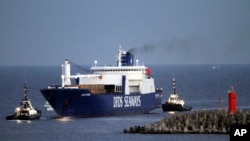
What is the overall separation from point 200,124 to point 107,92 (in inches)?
969

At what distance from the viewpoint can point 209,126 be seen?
2616 inches

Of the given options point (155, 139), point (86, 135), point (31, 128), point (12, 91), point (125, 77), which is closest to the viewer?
point (155, 139)

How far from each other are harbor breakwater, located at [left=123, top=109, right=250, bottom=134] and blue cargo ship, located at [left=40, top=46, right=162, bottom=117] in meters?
16.6

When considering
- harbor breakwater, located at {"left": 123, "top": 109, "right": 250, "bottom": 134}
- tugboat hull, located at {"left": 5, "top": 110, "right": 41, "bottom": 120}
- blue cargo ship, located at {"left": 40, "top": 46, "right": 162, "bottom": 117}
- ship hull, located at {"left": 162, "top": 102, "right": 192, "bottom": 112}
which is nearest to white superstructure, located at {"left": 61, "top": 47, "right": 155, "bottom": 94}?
blue cargo ship, located at {"left": 40, "top": 46, "right": 162, "bottom": 117}

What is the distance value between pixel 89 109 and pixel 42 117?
3516 millimetres

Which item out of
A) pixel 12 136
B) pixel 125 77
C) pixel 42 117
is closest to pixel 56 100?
pixel 42 117

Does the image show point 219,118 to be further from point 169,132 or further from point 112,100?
point 112,100

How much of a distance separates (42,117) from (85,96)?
3356 mm

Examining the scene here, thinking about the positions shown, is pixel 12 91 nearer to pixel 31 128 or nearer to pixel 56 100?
pixel 56 100

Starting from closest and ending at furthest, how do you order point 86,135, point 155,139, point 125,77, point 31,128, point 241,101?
point 155,139, point 86,135, point 31,128, point 125,77, point 241,101

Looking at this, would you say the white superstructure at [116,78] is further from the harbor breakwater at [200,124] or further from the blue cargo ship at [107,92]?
the harbor breakwater at [200,124]

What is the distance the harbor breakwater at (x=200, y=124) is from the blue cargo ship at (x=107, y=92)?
16.6 m

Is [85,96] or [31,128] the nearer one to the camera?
[31,128]

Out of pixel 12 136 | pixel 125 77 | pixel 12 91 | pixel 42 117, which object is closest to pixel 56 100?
pixel 42 117
